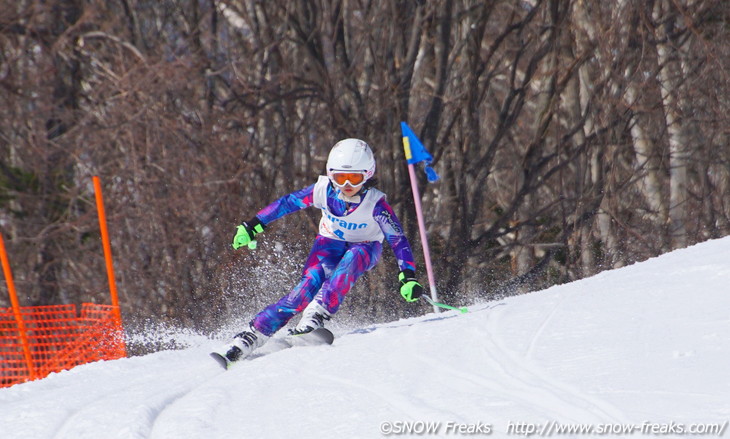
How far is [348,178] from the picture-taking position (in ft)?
18.5

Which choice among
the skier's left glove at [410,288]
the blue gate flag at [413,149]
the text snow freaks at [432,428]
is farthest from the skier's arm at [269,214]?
the text snow freaks at [432,428]

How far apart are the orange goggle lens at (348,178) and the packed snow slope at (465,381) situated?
3.38 ft

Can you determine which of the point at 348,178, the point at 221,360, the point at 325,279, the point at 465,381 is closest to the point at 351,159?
the point at 348,178

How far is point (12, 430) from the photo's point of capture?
377cm

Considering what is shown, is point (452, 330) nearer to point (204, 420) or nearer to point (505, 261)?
point (204, 420)

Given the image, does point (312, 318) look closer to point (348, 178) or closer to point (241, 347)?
point (241, 347)

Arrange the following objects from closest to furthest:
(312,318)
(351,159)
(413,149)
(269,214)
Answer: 1. (312,318)
2. (351,159)
3. (269,214)
4. (413,149)

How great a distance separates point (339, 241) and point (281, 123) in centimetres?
640

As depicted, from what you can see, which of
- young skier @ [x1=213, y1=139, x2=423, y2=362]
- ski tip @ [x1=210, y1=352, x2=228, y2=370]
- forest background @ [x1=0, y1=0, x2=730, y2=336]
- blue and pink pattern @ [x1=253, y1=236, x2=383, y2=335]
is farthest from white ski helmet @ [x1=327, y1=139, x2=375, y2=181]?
forest background @ [x1=0, y1=0, x2=730, y2=336]

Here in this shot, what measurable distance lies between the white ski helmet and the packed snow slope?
3.63 feet

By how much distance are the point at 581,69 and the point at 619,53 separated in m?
1.42

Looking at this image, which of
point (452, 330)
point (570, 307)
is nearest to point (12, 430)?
point (452, 330)

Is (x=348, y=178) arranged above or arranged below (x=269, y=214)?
above

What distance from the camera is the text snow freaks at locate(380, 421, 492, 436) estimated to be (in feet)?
10.0
